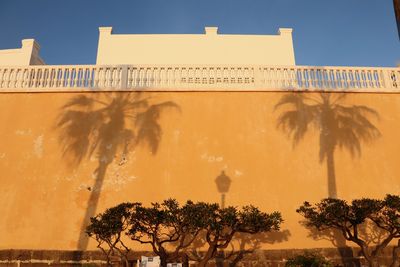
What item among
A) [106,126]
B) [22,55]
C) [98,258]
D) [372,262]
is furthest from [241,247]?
[22,55]

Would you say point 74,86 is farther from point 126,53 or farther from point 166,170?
point 126,53

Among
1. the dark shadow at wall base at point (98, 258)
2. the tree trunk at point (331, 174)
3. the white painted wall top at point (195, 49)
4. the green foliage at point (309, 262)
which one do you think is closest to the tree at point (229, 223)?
the green foliage at point (309, 262)

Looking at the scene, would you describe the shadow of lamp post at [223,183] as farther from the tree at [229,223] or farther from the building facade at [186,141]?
the tree at [229,223]

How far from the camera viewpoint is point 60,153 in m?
11.2

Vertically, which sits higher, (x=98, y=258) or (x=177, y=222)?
(x=177, y=222)

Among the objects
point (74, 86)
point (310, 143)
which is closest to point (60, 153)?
point (74, 86)

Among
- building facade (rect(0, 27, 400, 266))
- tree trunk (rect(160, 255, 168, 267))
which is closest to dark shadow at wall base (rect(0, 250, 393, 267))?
building facade (rect(0, 27, 400, 266))

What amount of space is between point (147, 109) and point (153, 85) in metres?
0.90

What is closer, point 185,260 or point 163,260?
point 163,260

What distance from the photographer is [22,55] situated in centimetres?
1803

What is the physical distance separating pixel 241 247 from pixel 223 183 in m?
1.89

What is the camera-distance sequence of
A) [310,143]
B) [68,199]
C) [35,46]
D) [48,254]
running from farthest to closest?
[35,46], [310,143], [68,199], [48,254]

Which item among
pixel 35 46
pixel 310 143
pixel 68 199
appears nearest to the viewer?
pixel 68 199

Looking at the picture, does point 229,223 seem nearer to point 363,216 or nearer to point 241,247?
point 241,247
